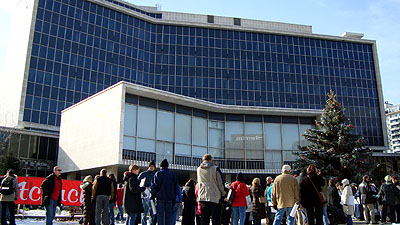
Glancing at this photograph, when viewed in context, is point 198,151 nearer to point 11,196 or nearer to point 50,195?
point 11,196

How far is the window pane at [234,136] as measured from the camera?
102ft

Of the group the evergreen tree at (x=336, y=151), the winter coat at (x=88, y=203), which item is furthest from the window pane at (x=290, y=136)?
the winter coat at (x=88, y=203)

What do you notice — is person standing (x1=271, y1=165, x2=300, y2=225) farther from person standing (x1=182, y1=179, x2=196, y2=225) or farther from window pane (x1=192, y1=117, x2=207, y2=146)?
window pane (x1=192, y1=117, x2=207, y2=146)

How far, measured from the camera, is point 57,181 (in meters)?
10.1

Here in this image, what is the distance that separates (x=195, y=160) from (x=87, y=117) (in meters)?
8.80

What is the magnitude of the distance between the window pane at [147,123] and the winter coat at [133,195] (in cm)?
1748

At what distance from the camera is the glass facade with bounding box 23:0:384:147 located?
183 ft

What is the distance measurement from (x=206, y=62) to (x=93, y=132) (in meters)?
36.7

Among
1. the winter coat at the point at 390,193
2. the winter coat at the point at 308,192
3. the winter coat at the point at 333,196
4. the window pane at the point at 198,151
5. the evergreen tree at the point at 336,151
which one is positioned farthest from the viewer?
the window pane at the point at 198,151

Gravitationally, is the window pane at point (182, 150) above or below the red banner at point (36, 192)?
above

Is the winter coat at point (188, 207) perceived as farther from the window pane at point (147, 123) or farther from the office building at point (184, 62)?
the office building at point (184, 62)

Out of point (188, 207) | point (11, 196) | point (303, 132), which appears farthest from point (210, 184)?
point (303, 132)

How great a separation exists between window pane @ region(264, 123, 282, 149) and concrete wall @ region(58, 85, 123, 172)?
12.6m

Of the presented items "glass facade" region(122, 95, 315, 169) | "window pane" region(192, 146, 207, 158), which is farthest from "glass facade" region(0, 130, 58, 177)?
"window pane" region(192, 146, 207, 158)
